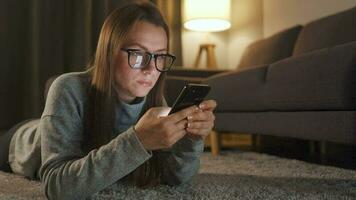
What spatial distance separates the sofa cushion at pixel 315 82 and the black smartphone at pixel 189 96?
0.53 m

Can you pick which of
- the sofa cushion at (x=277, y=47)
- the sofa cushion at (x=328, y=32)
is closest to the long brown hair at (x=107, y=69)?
the sofa cushion at (x=328, y=32)

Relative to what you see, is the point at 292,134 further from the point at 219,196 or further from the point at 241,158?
the point at 219,196

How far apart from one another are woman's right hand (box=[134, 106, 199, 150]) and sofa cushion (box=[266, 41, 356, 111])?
0.60m

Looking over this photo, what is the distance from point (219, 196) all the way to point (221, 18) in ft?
6.88

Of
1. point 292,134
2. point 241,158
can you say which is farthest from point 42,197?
point 241,158

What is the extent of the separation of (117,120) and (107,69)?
0.49 feet

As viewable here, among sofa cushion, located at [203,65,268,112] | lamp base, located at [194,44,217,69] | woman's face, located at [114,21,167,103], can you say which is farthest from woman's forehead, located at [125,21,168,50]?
lamp base, located at [194,44,217,69]

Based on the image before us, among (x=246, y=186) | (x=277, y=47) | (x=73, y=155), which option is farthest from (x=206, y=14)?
(x=73, y=155)

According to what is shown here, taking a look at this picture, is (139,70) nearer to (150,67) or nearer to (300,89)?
(150,67)

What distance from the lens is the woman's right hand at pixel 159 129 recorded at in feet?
2.15

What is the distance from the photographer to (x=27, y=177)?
1102 millimetres

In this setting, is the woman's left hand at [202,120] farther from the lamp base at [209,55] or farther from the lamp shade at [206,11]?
the lamp base at [209,55]

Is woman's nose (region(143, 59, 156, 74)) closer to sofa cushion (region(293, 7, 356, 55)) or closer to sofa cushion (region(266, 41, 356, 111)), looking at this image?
sofa cushion (region(266, 41, 356, 111))

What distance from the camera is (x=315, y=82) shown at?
117cm
